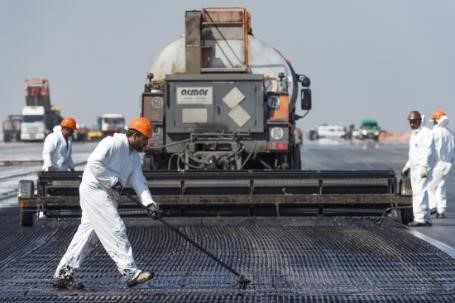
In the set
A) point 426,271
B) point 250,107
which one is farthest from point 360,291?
point 250,107

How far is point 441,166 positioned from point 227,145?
12.1 ft

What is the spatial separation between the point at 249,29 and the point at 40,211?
5877 millimetres

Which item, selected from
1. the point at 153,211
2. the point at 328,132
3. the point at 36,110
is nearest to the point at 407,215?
the point at 153,211

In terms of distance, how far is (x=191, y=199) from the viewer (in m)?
17.2

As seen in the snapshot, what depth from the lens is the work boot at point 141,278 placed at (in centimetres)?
1082

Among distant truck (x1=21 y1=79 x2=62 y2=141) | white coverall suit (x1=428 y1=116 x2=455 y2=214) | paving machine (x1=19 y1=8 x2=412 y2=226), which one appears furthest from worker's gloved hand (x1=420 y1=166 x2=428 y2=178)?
distant truck (x1=21 y1=79 x2=62 y2=141)

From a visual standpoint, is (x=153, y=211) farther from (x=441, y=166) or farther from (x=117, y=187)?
(x=441, y=166)

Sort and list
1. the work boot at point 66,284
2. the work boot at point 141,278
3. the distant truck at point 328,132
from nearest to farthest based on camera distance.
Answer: the work boot at point 141,278
the work boot at point 66,284
the distant truck at point 328,132

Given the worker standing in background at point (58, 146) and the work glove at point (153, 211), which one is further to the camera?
the worker standing in background at point (58, 146)

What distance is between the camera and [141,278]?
35.7 feet

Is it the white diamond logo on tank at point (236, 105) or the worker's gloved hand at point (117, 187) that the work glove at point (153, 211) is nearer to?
the worker's gloved hand at point (117, 187)

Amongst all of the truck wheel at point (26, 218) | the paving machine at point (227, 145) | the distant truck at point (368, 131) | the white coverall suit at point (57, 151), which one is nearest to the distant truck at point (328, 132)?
the distant truck at point (368, 131)

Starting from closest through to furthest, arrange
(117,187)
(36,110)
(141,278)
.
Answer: (141,278)
(117,187)
(36,110)

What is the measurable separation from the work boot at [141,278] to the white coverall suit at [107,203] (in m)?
0.04
